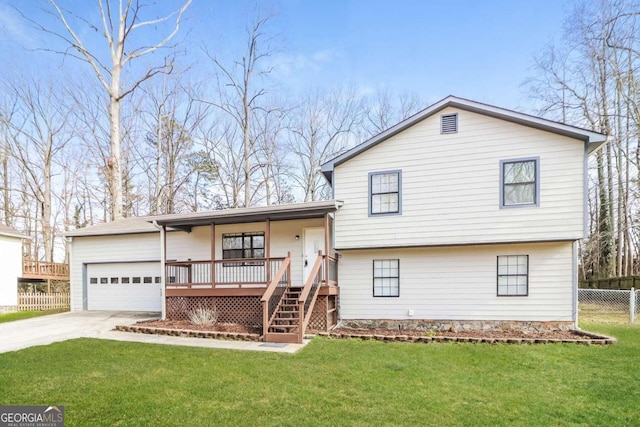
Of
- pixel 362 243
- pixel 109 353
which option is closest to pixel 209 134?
pixel 362 243

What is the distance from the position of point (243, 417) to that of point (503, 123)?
9158 mm

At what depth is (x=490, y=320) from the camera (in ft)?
32.2

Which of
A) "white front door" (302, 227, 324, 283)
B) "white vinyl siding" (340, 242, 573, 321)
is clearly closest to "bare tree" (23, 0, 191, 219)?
"white front door" (302, 227, 324, 283)

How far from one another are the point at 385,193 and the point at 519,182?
342 centimetres

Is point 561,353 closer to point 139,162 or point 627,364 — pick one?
point 627,364

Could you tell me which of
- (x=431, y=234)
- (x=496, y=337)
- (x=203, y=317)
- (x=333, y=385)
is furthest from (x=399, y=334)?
(x=203, y=317)

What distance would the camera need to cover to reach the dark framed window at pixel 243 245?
40.5ft

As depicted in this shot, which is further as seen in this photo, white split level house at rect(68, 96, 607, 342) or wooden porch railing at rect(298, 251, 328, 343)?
white split level house at rect(68, 96, 607, 342)

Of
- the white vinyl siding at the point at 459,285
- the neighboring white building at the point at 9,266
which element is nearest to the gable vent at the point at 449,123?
the white vinyl siding at the point at 459,285

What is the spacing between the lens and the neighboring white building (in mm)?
15797

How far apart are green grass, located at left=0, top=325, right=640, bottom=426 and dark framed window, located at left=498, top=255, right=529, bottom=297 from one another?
1.96 m

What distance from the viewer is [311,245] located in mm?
11750

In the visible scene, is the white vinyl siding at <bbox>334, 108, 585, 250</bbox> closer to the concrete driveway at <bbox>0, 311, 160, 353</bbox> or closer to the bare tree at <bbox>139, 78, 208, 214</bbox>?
the concrete driveway at <bbox>0, 311, 160, 353</bbox>

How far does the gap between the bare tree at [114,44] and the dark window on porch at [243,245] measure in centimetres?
935
